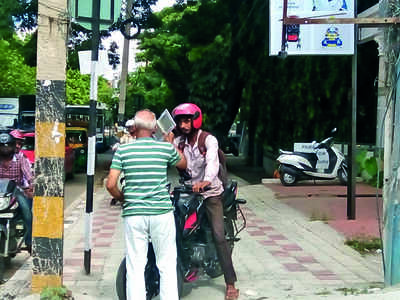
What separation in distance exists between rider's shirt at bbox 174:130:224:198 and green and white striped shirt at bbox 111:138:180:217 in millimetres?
793

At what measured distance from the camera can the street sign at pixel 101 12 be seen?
679 cm

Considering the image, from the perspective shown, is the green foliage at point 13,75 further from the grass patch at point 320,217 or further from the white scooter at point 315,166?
the grass patch at point 320,217

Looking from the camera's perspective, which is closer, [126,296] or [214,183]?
[126,296]

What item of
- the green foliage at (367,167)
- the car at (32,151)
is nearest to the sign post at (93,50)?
the car at (32,151)

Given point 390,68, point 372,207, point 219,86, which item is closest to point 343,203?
point 372,207

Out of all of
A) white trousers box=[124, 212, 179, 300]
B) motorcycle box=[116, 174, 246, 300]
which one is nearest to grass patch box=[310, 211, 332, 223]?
motorcycle box=[116, 174, 246, 300]

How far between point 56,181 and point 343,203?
26.4 ft

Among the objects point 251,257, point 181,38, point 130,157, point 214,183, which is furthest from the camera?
point 181,38

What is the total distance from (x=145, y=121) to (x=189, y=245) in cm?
147

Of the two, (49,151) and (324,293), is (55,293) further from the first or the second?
(324,293)

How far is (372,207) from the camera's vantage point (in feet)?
39.1

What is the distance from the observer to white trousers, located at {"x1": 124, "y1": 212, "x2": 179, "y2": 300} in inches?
187

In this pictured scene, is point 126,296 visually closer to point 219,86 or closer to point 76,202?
point 76,202

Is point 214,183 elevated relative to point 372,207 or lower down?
elevated
